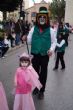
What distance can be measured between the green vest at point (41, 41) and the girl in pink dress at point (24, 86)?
1.15 m

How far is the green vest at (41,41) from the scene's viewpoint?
352 inches

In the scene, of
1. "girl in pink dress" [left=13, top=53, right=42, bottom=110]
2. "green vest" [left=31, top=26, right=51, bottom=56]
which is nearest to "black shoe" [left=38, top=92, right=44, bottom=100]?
"green vest" [left=31, top=26, right=51, bottom=56]

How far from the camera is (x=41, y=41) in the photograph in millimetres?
8961

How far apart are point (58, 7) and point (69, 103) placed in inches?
4533

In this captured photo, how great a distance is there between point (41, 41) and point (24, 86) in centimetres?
160

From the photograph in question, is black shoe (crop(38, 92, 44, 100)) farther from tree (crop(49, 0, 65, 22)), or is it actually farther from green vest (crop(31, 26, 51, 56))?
tree (crop(49, 0, 65, 22))

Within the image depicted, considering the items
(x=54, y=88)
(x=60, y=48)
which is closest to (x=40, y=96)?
(x=54, y=88)

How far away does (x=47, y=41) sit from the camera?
8.97 m

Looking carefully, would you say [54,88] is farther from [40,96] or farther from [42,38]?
[42,38]

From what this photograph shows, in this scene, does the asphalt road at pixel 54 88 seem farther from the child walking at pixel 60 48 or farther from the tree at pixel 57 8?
the tree at pixel 57 8

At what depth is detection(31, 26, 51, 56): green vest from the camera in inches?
352

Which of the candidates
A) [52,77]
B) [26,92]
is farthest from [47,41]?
[52,77]

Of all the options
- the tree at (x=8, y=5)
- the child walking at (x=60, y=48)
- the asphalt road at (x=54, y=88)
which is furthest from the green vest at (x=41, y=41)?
the tree at (x=8, y=5)

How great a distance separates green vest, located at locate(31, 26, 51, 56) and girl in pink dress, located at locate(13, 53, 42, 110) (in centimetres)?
115
